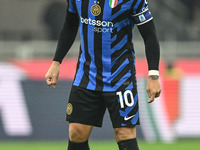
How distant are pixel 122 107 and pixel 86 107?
1.00ft

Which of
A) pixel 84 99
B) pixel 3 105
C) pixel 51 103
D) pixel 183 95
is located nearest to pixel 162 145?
pixel 183 95

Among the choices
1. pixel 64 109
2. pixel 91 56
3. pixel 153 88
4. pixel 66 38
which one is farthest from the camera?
pixel 64 109

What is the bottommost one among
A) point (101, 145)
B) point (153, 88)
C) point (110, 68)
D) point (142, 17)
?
point (101, 145)

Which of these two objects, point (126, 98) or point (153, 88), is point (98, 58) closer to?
point (126, 98)

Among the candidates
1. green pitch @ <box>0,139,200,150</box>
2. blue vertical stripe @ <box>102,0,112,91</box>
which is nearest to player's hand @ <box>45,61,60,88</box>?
blue vertical stripe @ <box>102,0,112,91</box>

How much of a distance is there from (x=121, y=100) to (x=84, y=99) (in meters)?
0.32

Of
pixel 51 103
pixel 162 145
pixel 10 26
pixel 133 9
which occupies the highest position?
pixel 133 9

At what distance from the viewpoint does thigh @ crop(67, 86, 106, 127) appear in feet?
14.9

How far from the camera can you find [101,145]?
8883 millimetres

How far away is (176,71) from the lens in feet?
31.6

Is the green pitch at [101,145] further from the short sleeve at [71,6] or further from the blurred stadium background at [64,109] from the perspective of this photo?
the short sleeve at [71,6]

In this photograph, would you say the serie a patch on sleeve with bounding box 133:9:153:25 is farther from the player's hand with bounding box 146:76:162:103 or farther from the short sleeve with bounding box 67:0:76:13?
the short sleeve with bounding box 67:0:76:13

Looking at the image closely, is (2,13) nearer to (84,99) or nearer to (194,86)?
(194,86)

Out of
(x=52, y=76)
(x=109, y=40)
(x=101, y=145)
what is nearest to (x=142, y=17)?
(x=109, y=40)
